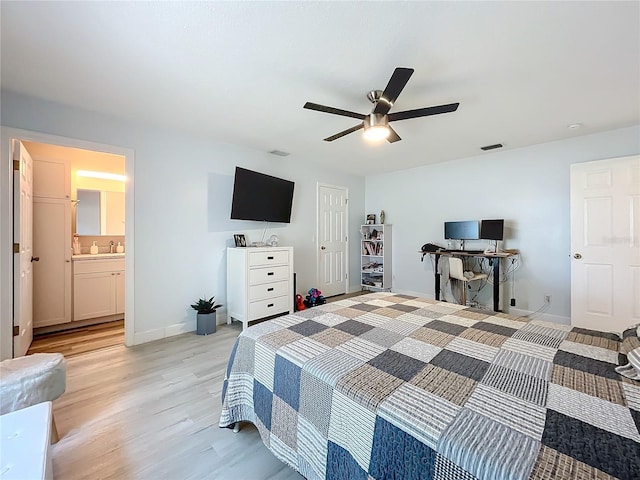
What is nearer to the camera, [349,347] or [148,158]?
[349,347]

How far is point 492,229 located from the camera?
3.83 meters

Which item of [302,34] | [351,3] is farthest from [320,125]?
[351,3]

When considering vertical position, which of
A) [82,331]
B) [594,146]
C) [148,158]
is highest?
[594,146]

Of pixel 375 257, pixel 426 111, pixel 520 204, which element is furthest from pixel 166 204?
pixel 520 204

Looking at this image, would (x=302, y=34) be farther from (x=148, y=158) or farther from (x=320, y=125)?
(x=148, y=158)

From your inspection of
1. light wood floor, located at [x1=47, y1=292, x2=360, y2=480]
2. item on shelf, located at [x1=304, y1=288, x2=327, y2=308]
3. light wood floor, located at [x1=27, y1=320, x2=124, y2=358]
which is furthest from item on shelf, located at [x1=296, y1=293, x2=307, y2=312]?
light wood floor, located at [x1=27, y1=320, x2=124, y2=358]

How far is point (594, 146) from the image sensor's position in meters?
3.25

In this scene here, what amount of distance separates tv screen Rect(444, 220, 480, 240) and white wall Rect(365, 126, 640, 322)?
0.23m

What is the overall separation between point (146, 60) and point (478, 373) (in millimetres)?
2586

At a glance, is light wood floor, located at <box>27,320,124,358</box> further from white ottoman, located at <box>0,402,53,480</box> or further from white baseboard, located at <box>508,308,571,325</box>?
white baseboard, located at <box>508,308,571,325</box>

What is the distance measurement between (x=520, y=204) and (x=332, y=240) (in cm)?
282

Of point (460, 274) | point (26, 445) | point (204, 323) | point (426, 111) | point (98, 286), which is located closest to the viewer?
point (26, 445)

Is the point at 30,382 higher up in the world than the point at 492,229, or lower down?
lower down

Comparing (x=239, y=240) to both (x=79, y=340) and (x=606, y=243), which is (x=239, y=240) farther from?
(x=606, y=243)
